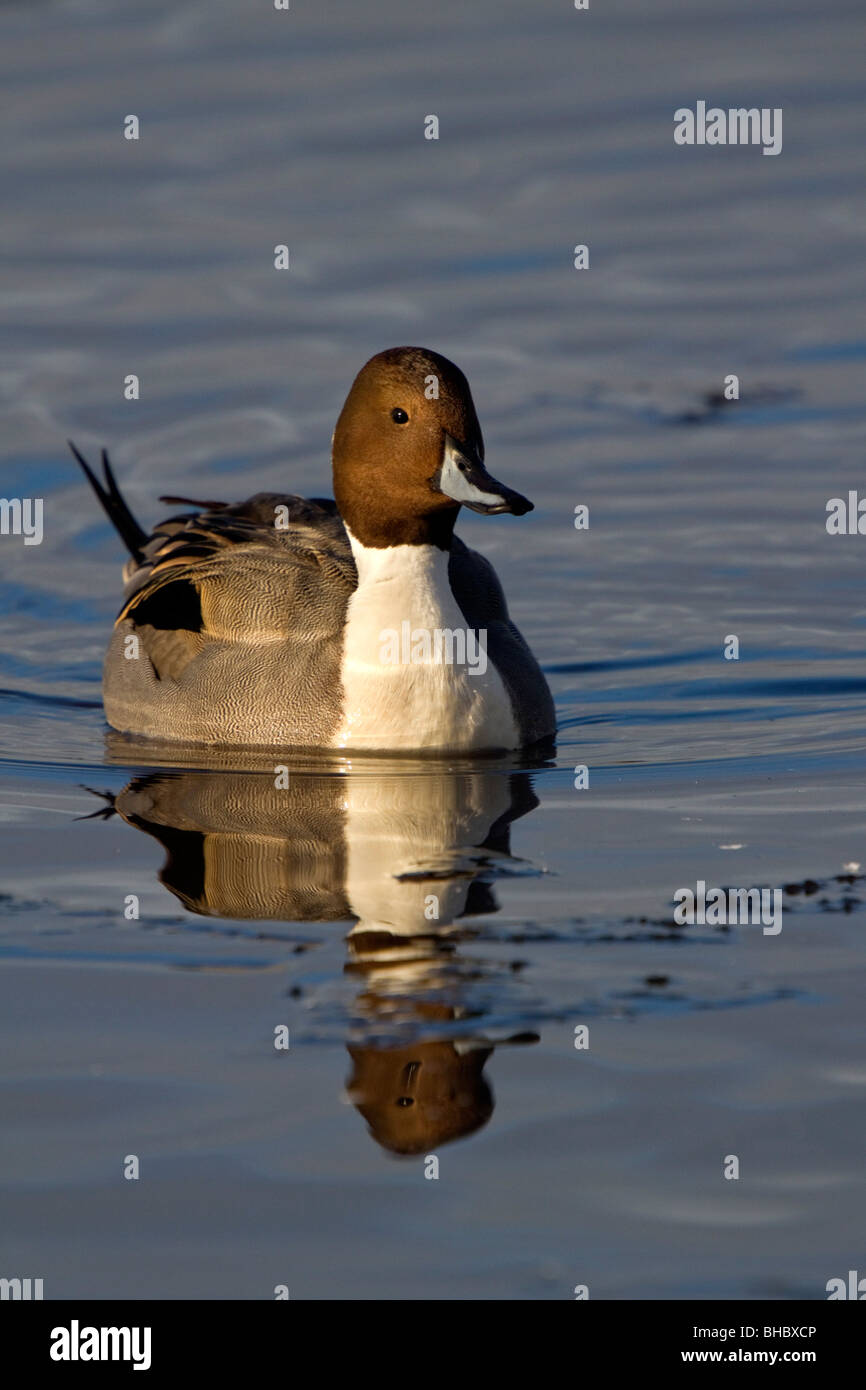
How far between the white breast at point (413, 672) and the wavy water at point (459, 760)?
17cm

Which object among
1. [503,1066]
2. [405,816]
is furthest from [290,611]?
[503,1066]

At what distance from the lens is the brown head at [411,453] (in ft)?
27.3

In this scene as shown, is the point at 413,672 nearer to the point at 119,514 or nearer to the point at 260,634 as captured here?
the point at 260,634

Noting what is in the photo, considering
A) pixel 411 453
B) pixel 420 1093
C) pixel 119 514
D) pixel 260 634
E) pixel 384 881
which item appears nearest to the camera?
pixel 420 1093

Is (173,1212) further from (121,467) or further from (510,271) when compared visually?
(510,271)

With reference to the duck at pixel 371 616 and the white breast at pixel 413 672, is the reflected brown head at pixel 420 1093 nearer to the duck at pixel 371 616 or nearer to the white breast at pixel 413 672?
the duck at pixel 371 616

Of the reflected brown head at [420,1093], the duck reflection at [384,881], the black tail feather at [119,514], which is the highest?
the black tail feather at [119,514]

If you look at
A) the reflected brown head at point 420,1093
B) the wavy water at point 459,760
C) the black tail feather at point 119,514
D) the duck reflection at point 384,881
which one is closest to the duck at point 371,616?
the wavy water at point 459,760

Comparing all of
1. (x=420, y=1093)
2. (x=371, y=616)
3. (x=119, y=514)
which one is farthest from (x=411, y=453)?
(x=420, y=1093)

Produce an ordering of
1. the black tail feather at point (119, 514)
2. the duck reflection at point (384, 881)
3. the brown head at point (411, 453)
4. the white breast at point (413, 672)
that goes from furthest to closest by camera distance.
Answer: the black tail feather at point (119, 514) < the white breast at point (413, 672) < the brown head at point (411, 453) < the duck reflection at point (384, 881)

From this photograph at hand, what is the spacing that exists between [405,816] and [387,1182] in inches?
115

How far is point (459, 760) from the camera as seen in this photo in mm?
8664

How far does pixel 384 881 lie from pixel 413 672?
1863mm

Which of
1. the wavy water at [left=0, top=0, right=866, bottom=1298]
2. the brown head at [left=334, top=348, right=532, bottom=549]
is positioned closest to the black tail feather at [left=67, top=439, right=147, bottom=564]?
the wavy water at [left=0, top=0, right=866, bottom=1298]
